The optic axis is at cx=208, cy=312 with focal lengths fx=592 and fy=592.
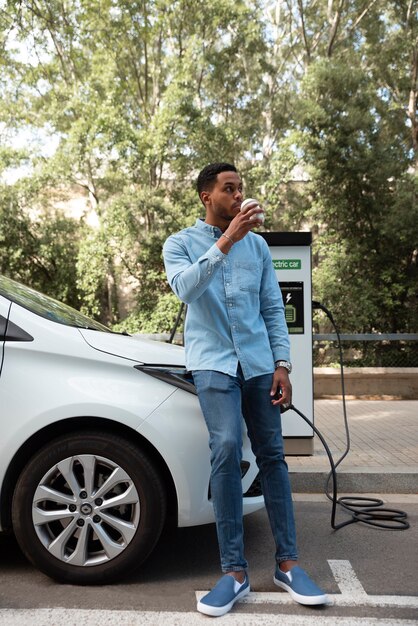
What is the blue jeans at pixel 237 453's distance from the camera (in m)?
2.62

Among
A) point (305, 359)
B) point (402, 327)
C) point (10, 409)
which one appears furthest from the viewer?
point (402, 327)

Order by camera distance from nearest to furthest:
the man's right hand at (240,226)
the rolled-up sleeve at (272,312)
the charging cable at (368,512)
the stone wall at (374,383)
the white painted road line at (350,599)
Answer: the man's right hand at (240,226)
the white painted road line at (350,599)
the rolled-up sleeve at (272,312)
the charging cable at (368,512)
the stone wall at (374,383)

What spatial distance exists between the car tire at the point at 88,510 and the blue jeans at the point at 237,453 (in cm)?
35

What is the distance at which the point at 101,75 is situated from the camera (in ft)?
48.4

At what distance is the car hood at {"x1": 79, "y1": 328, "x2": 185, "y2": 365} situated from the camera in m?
2.99

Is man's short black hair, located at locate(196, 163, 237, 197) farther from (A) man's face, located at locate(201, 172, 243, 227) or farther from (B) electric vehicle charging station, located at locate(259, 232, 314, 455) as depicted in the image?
(B) electric vehicle charging station, located at locate(259, 232, 314, 455)

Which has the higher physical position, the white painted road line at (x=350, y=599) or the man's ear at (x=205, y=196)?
the man's ear at (x=205, y=196)

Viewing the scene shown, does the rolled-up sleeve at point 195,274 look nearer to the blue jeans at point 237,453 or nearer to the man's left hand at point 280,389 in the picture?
the blue jeans at point 237,453

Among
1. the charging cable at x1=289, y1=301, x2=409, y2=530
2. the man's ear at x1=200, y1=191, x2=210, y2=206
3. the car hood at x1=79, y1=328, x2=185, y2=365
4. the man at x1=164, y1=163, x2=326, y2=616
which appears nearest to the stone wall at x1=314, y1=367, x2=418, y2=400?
the charging cable at x1=289, y1=301, x2=409, y2=530

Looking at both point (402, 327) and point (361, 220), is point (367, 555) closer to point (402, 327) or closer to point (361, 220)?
point (402, 327)

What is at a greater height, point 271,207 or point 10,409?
point 271,207

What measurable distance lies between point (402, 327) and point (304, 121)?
4.99 m

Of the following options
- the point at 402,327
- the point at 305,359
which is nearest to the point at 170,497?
the point at 305,359

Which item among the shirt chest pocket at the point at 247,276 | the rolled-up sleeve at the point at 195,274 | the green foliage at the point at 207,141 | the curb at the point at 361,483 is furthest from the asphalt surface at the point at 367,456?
the green foliage at the point at 207,141
